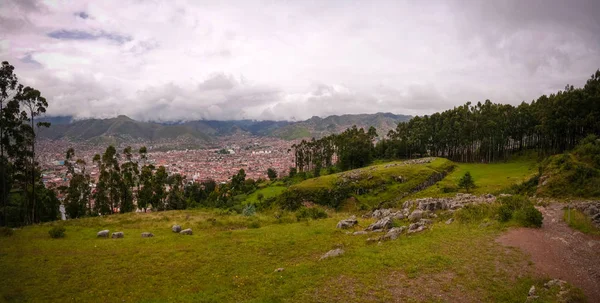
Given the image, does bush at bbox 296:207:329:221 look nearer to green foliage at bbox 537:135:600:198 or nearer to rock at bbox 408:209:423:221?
rock at bbox 408:209:423:221

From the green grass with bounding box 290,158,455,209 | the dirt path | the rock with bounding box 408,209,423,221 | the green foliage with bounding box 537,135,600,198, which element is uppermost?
the green foliage with bounding box 537,135,600,198

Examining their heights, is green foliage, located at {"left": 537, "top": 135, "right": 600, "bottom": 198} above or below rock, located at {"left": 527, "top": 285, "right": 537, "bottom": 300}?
above

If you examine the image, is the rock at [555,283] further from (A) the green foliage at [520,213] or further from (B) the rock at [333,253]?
(A) the green foliage at [520,213]

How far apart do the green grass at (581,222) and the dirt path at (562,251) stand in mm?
427

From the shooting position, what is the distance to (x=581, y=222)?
18719 millimetres

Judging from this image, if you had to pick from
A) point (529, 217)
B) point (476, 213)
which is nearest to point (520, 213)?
point (529, 217)

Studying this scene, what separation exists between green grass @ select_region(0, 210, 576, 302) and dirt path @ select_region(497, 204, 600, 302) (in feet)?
3.22

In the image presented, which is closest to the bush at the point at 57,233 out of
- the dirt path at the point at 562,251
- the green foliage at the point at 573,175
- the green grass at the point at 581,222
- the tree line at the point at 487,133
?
the dirt path at the point at 562,251

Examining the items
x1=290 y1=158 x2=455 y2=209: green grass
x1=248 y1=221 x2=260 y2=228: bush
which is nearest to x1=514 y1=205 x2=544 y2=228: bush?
x1=248 y1=221 x2=260 y2=228: bush

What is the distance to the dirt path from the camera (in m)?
11.8

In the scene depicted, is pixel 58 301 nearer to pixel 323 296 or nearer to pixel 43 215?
pixel 323 296

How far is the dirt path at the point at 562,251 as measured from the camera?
1180cm

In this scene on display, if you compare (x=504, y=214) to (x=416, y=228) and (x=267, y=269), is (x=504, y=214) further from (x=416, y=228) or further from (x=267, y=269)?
(x=267, y=269)

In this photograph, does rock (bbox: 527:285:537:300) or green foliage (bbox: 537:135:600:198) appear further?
green foliage (bbox: 537:135:600:198)
